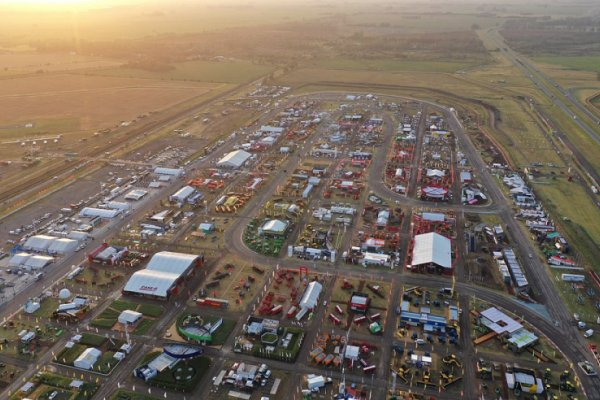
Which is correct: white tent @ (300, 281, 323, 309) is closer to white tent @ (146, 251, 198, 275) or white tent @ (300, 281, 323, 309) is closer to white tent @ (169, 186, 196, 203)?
white tent @ (146, 251, 198, 275)

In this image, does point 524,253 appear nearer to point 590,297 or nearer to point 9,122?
point 590,297

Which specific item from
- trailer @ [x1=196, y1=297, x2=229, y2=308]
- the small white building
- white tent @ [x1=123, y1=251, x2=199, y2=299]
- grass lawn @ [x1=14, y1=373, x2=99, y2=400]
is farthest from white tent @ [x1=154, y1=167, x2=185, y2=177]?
A: grass lawn @ [x1=14, y1=373, x2=99, y2=400]

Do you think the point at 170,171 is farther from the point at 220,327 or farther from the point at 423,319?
the point at 423,319

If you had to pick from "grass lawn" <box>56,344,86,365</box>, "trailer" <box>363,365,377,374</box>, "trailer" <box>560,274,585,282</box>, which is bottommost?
"trailer" <box>363,365,377,374</box>

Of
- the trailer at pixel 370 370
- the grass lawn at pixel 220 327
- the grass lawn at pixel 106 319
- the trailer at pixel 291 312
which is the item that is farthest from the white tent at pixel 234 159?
the trailer at pixel 370 370

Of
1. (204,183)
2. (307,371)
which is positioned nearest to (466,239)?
(307,371)

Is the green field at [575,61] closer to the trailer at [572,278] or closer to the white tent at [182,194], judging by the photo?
the trailer at [572,278]

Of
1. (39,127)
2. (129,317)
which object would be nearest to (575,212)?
(129,317)
